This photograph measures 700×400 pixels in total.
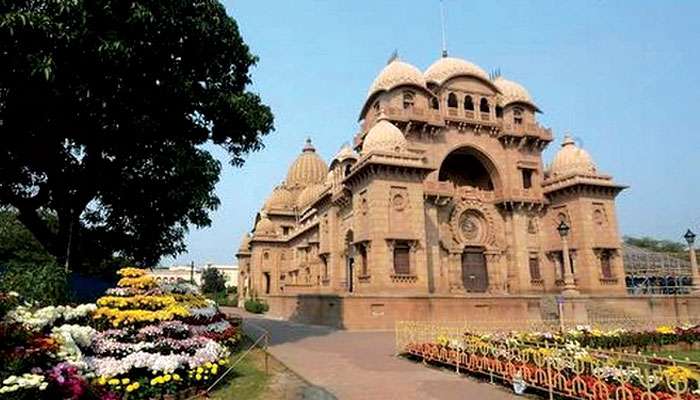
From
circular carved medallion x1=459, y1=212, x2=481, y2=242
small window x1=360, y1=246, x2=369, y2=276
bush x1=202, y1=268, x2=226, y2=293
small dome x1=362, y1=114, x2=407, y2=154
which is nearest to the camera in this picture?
small window x1=360, y1=246, x2=369, y2=276

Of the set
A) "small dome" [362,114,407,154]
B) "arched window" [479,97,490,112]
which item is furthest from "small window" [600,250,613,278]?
"small dome" [362,114,407,154]

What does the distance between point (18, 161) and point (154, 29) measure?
5.40 m

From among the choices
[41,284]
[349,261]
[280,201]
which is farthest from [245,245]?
[41,284]

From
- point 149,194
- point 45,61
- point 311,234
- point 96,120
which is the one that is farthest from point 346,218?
point 45,61

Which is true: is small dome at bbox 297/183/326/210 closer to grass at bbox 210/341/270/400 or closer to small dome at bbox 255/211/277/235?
small dome at bbox 255/211/277/235

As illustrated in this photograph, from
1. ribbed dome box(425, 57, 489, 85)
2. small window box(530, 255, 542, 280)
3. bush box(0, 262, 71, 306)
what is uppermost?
ribbed dome box(425, 57, 489, 85)

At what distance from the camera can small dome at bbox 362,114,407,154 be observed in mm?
28458

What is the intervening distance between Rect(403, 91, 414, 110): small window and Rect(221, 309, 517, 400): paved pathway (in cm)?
1896

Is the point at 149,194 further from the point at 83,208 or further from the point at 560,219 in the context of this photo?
the point at 560,219

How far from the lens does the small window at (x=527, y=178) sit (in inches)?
1430

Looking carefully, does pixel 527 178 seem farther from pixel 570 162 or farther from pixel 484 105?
pixel 484 105

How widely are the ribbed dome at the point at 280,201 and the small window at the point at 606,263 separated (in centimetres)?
3412

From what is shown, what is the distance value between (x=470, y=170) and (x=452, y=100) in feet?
19.6

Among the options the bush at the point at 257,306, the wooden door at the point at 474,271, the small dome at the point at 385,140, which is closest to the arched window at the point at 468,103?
the small dome at the point at 385,140
